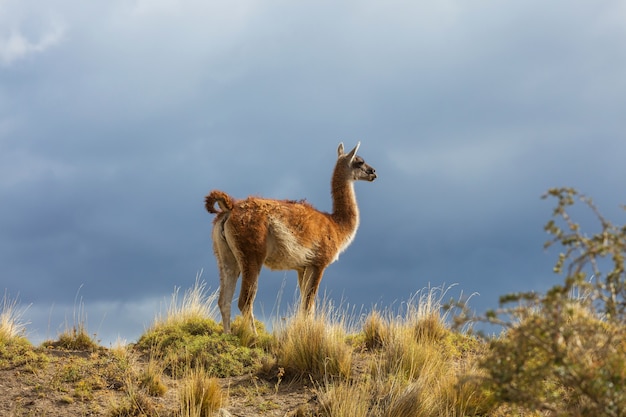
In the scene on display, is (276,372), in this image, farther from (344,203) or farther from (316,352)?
(344,203)

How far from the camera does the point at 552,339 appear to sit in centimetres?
525

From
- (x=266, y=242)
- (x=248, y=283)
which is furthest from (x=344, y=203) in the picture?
(x=248, y=283)

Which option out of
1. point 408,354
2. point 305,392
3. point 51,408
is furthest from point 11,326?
point 408,354

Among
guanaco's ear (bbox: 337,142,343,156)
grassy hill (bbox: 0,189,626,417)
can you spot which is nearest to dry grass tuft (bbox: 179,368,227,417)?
grassy hill (bbox: 0,189,626,417)

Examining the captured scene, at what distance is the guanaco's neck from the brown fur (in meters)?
0.60

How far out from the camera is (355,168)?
1553 cm

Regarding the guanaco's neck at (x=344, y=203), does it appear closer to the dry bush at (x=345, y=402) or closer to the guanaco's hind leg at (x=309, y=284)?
the guanaco's hind leg at (x=309, y=284)

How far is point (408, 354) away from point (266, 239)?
3.46m

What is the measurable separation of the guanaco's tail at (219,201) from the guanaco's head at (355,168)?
3.48m

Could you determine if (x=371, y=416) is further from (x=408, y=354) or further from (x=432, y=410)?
(x=408, y=354)

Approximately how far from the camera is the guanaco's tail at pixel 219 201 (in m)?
12.6

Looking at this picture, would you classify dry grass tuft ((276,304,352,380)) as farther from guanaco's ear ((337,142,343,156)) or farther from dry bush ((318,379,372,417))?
guanaco's ear ((337,142,343,156))

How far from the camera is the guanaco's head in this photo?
15.4 metres

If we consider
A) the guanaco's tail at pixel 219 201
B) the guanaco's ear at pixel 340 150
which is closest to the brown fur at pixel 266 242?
the guanaco's tail at pixel 219 201
